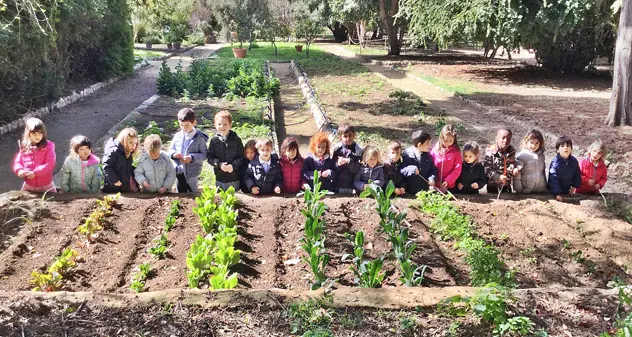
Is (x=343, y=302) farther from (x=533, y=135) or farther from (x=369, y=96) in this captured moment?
(x=369, y=96)

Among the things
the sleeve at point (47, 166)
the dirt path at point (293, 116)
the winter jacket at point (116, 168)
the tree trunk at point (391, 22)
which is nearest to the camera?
the sleeve at point (47, 166)

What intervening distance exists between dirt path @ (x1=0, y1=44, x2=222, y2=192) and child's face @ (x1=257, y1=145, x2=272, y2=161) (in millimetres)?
3771

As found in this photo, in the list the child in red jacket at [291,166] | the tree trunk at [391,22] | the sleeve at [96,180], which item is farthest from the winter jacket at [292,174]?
the tree trunk at [391,22]

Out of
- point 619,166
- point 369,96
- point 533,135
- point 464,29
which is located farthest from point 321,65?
point 533,135

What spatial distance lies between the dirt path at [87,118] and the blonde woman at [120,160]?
2.49m

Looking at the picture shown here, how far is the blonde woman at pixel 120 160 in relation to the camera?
570 cm

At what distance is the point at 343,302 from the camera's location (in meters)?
3.60

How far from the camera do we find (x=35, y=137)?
18.2 feet

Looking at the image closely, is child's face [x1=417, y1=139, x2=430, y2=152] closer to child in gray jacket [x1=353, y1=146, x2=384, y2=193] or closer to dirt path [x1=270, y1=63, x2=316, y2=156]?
child in gray jacket [x1=353, y1=146, x2=384, y2=193]

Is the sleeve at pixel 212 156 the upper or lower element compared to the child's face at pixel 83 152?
lower

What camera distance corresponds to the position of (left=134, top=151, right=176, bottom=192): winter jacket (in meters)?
5.80

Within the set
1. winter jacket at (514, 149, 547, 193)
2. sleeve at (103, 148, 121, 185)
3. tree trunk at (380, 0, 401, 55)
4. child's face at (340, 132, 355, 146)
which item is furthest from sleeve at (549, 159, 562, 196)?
tree trunk at (380, 0, 401, 55)

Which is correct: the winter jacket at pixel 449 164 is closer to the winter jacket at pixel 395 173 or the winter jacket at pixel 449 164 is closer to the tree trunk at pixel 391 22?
the winter jacket at pixel 395 173

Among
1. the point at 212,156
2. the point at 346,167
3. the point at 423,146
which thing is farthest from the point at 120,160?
the point at 423,146
